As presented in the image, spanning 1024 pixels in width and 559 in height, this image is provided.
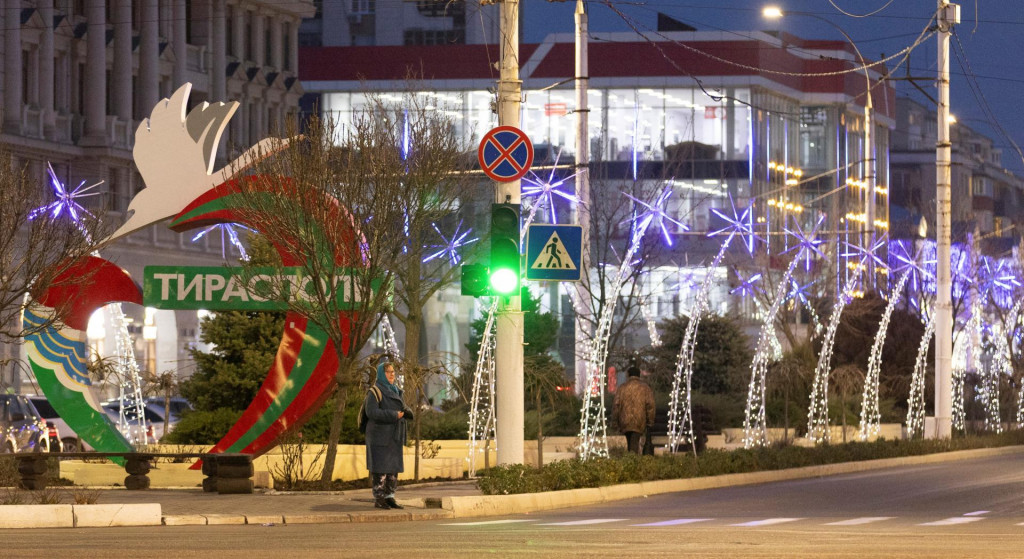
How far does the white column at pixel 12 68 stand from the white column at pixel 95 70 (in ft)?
14.1

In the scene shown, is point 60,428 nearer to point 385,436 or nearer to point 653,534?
point 385,436

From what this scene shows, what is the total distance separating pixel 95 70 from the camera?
187ft

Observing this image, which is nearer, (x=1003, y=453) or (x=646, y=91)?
(x=1003, y=453)

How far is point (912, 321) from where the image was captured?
1950 inches

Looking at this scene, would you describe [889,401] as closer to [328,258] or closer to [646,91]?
[328,258]

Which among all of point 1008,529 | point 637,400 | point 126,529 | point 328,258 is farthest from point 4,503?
point 637,400

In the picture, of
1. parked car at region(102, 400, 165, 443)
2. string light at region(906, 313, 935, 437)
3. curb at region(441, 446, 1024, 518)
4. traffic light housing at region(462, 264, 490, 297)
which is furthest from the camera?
string light at region(906, 313, 935, 437)

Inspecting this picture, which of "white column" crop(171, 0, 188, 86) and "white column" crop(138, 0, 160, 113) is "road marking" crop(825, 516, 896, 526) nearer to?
"white column" crop(138, 0, 160, 113)

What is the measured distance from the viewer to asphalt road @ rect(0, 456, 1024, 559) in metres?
14.0

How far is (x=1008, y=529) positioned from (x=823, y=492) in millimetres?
6745

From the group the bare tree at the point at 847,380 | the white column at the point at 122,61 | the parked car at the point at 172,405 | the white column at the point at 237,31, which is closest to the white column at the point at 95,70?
the white column at the point at 122,61

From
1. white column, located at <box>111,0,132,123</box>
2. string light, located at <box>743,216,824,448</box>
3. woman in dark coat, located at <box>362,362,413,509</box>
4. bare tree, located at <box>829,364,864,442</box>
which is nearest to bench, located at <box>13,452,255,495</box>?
woman in dark coat, located at <box>362,362,413,509</box>

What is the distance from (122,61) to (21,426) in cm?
2877

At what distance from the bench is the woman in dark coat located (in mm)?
2884
